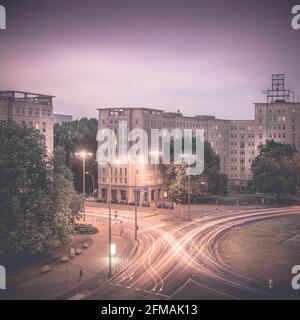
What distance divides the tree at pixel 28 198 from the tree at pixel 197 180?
4575cm

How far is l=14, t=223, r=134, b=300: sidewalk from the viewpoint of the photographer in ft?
123

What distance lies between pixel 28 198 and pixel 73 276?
32.8 feet

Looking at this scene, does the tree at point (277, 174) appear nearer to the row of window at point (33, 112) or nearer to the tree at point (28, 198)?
the row of window at point (33, 112)

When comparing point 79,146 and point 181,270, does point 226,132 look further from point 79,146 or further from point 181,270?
point 181,270

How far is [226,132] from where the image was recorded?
440 ft

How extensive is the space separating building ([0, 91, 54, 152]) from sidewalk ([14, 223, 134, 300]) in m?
43.2

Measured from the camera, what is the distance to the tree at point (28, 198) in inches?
1715

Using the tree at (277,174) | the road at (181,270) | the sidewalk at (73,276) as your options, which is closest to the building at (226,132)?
the tree at (277,174)

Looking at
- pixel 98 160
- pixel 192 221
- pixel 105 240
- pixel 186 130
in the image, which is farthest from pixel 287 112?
pixel 105 240

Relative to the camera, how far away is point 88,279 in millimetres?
41062

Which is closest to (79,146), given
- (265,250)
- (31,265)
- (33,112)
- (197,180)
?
(33,112)
